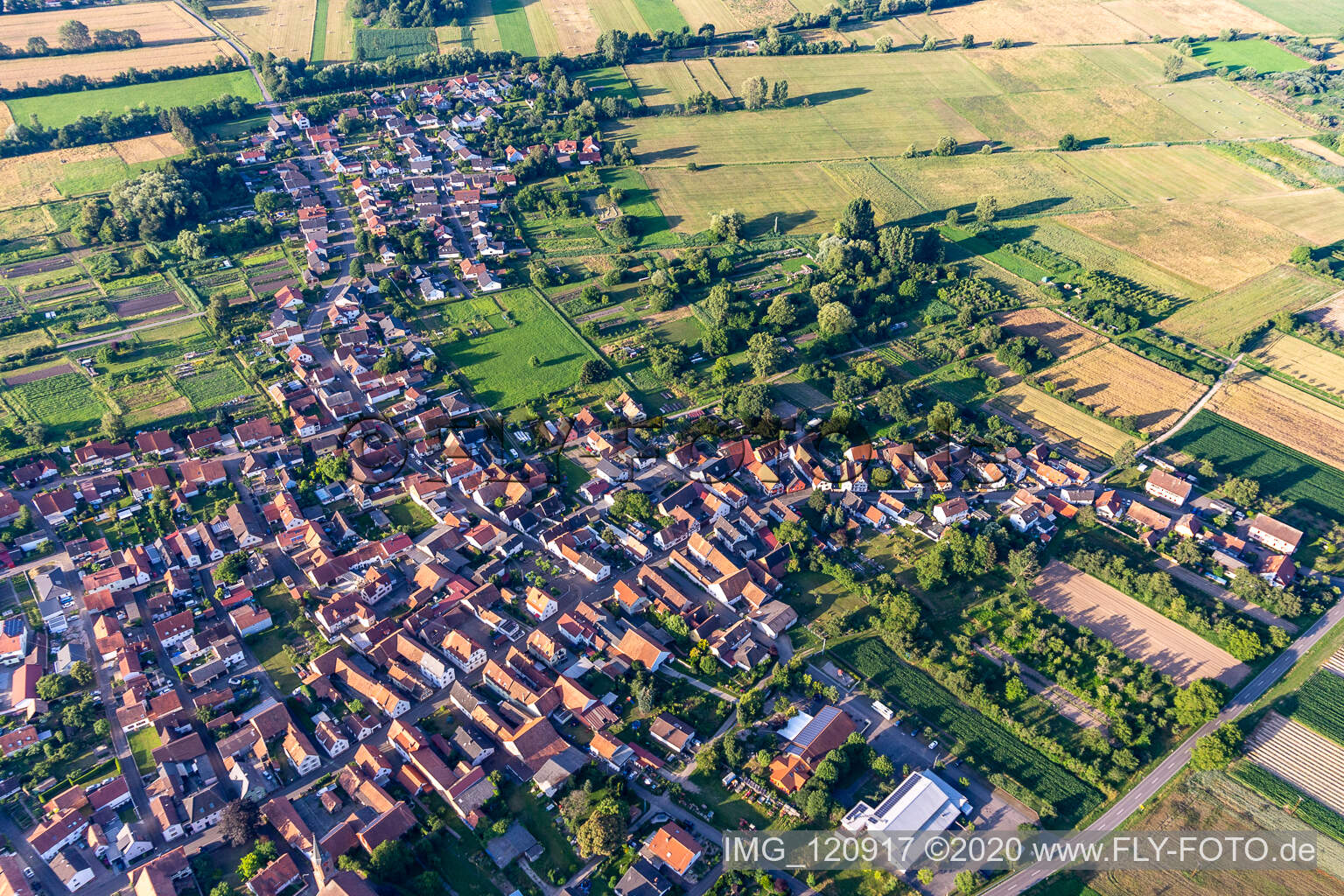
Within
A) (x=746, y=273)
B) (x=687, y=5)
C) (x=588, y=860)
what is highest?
(x=687, y=5)

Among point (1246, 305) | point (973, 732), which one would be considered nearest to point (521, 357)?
point (973, 732)

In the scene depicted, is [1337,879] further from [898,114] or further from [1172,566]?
[898,114]

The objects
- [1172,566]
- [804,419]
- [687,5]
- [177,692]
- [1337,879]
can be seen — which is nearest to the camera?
[1337,879]

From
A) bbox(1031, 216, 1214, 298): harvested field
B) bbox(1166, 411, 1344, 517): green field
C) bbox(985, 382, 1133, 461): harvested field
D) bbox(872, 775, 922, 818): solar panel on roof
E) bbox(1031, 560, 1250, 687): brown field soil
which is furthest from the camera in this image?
bbox(1031, 216, 1214, 298): harvested field

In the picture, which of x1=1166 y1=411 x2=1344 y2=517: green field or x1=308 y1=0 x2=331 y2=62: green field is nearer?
x1=1166 y1=411 x2=1344 y2=517: green field

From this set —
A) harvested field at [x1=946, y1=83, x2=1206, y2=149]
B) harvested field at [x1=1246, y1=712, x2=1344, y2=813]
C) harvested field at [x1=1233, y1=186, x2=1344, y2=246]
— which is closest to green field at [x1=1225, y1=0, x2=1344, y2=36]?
harvested field at [x1=946, y1=83, x2=1206, y2=149]

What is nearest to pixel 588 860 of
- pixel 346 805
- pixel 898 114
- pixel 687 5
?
pixel 346 805

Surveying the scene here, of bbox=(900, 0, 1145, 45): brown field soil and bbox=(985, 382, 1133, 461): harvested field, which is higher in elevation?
bbox=(900, 0, 1145, 45): brown field soil

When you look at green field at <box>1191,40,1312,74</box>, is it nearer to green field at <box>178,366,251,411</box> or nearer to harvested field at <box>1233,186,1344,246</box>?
harvested field at <box>1233,186,1344,246</box>
